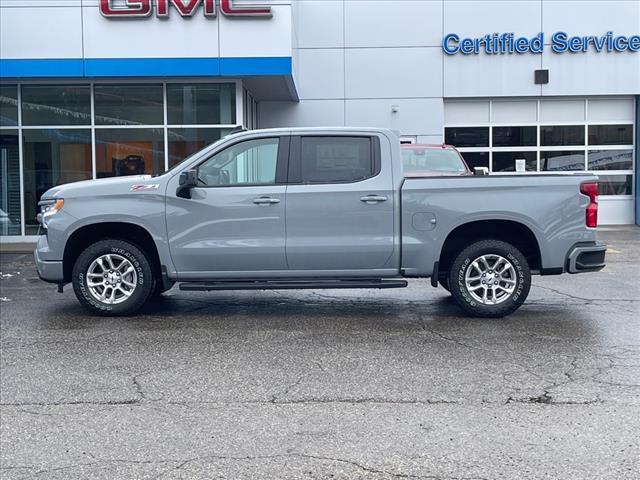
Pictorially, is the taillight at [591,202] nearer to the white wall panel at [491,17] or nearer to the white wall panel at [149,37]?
the white wall panel at [149,37]

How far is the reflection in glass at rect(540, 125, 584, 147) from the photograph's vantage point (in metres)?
21.9

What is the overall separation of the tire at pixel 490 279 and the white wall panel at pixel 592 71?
14381mm

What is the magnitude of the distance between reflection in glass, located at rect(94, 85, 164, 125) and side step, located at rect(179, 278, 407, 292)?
9779 millimetres

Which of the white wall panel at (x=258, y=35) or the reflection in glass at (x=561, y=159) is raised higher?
the white wall panel at (x=258, y=35)

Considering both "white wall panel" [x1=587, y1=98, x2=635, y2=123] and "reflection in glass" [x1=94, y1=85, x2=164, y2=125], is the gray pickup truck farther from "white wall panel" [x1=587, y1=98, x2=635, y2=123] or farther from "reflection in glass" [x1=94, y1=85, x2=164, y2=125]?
"white wall panel" [x1=587, y1=98, x2=635, y2=123]

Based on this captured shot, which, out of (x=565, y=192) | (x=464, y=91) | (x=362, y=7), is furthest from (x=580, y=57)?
(x=565, y=192)

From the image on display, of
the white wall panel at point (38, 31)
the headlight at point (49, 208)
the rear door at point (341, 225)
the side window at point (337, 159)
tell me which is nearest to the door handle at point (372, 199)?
the rear door at point (341, 225)

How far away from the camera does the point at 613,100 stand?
21875 millimetres

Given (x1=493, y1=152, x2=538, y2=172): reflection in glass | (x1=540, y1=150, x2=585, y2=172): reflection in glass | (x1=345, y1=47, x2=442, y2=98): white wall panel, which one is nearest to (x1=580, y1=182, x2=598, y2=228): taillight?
(x1=345, y1=47, x2=442, y2=98): white wall panel

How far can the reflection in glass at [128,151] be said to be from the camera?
17547mm

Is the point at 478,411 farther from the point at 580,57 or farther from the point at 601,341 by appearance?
the point at 580,57

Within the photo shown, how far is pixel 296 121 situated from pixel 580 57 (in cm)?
780

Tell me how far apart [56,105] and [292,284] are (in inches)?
444

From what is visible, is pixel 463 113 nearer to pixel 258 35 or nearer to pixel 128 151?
pixel 258 35
